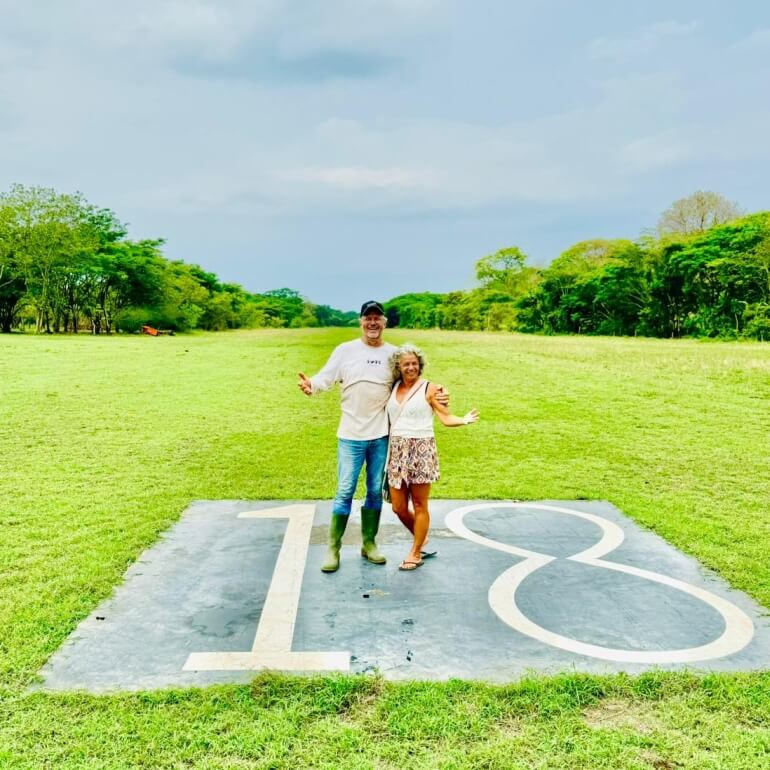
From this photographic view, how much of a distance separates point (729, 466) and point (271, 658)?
280 inches

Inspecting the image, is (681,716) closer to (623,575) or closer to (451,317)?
(623,575)

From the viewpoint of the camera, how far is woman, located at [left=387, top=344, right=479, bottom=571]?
4.58 meters

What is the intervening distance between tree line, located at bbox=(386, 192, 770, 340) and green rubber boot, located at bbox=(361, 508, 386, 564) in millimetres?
44252

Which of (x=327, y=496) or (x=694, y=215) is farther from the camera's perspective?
(x=694, y=215)

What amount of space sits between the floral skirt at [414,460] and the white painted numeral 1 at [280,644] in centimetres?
103

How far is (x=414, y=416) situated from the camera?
4.60 meters

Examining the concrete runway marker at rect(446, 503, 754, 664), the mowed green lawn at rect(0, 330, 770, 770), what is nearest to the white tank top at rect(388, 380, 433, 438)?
the concrete runway marker at rect(446, 503, 754, 664)

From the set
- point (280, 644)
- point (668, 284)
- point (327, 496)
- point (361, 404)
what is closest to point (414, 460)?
point (361, 404)

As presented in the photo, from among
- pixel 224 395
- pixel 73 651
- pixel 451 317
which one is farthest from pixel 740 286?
pixel 451 317

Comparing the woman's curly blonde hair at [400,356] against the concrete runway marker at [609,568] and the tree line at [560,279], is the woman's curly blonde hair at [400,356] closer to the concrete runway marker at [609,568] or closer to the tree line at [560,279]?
the concrete runway marker at [609,568]

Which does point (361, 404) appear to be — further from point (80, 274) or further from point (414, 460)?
point (80, 274)

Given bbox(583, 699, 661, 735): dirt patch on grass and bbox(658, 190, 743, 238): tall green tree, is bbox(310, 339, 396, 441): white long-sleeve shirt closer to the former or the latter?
bbox(583, 699, 661, 735): dirt patch on grass

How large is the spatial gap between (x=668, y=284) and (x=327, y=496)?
2070 inches

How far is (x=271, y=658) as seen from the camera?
3.48m
